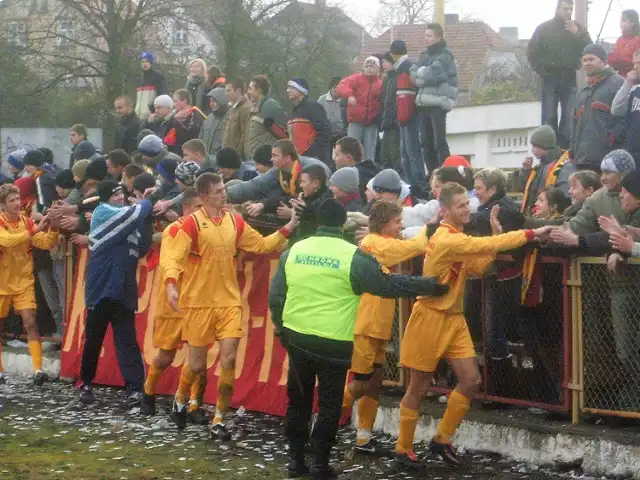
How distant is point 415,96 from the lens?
51.6 ft

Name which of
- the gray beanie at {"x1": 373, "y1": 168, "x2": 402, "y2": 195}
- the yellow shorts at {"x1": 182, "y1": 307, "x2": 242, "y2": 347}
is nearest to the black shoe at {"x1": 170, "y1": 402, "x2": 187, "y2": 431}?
the yellow shorts at {"x1": 182, "y1": 307, "x2": 242, "y2": 347}

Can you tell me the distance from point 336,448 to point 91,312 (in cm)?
329

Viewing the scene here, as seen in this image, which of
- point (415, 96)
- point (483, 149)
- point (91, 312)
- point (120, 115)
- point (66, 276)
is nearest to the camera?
point (91, 312)

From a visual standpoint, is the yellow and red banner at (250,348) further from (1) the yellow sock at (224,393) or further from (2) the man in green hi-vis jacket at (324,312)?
(2) the man in green hi-vis jacket at (324,312)

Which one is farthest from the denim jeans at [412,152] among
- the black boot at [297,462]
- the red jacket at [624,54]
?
the black boot at [297,462]

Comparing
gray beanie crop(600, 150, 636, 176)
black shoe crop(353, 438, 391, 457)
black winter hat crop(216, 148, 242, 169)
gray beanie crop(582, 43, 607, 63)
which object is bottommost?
black shoe crop(353, 438, 391, 457)

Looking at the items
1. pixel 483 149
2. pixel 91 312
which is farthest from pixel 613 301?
pixel 483 149

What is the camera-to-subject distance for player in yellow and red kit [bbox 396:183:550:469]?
9453 millimetres

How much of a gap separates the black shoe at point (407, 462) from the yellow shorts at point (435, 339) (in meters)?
0.67

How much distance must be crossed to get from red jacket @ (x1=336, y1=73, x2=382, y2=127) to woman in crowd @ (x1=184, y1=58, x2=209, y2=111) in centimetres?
280

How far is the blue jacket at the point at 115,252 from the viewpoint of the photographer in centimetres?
1224

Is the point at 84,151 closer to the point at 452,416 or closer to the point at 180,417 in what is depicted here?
the point at 180,417

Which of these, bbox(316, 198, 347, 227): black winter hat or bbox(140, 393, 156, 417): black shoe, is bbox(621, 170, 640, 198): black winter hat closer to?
bbox(316, 198, 347, 227): black winter hat

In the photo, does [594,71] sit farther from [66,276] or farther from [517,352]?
[66,276]
